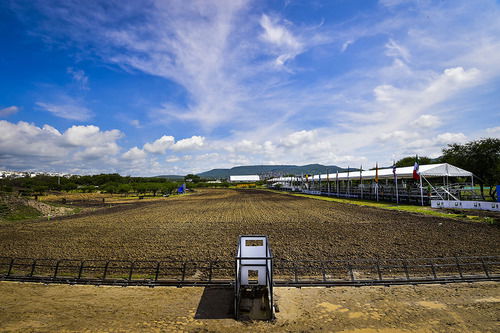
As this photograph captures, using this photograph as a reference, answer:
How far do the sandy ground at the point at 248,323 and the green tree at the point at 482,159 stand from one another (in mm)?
41430

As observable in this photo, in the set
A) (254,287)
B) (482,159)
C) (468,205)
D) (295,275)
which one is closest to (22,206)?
(254,287)

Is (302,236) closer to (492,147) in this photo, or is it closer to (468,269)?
(468,269)

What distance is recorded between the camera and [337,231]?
76.3 ft

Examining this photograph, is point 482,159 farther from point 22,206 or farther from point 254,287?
point 22,206

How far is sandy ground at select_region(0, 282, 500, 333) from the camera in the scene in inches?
330

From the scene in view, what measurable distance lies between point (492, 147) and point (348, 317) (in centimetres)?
4928

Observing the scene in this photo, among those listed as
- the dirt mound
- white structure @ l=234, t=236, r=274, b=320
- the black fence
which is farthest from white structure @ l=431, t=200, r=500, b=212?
the dirt mound

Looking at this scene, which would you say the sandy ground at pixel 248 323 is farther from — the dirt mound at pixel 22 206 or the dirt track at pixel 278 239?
the dirt mound at pixel 22 206

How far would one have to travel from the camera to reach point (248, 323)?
8.71 meters

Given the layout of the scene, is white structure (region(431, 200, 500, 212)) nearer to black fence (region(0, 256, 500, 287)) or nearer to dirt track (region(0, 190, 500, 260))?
dirt track (region(0, 190, 500, 260))

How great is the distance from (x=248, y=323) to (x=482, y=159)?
2036 inches

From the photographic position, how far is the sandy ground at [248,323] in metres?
8.38

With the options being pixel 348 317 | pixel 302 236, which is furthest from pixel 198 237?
pixel 348 317

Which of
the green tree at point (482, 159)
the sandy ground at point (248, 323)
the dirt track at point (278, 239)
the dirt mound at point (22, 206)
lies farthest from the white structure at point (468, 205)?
the dirt mound at point (22, 206)
